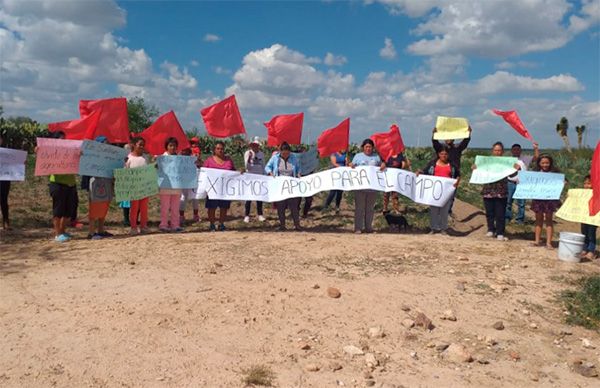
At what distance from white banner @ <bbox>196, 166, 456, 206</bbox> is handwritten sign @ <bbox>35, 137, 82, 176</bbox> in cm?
210

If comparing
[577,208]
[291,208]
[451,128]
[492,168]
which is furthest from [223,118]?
[577,208]

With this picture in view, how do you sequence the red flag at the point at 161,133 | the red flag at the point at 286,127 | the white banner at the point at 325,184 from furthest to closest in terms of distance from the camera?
the red flag at the point at 286,127
the red flag at the point at 161,133
the white banner at the point at 325,184

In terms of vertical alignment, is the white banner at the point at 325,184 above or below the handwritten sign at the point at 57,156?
below

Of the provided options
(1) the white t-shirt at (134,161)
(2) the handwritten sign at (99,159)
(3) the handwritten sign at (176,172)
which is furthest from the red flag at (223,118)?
(2) the handwritten sign at (99,159)

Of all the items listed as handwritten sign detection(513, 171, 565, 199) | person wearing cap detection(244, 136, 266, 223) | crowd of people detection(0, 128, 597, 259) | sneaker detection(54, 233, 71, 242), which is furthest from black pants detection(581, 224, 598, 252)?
sneaker detection(54, 233, 71, 242)

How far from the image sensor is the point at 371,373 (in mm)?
3928

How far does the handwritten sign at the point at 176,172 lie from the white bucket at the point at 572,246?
19.6ft

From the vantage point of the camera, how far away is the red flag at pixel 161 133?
31.2 feet

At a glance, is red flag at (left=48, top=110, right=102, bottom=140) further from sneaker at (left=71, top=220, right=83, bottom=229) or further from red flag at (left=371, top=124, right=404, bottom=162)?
red flag at (left=371, top=124, right=404, bottom=162)

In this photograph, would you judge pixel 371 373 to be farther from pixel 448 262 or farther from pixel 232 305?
pixel 448 262

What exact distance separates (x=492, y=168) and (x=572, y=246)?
2.21 metres

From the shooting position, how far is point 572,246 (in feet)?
23.8

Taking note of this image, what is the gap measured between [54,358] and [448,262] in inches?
197

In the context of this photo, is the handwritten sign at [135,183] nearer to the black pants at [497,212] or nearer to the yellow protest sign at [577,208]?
Result: the black pants at [497,212]
